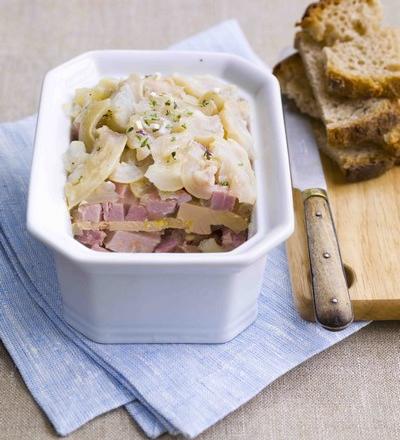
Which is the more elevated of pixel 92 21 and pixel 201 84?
pixel 201 84

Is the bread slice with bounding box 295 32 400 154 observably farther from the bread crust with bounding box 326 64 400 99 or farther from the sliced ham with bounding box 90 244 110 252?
the sliced ham with bounding box 90 244 110 252

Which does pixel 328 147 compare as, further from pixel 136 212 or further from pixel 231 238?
pixel 136 212

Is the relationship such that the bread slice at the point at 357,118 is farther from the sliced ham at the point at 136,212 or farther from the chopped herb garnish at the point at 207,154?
the sliced ham at the point at 136,212

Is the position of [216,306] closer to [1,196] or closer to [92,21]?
[1,196]

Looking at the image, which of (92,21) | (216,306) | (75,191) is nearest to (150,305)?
(216,306)

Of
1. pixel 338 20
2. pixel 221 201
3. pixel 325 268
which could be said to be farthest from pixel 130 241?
pixel 338 20

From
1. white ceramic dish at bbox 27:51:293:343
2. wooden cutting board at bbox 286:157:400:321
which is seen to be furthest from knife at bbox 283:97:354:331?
white ceramic dish at bbox 27:51:293:343

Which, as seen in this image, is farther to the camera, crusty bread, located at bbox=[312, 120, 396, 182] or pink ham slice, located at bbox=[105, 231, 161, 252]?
crusty bread, located at bbox=[312, 120, 396, 182]
